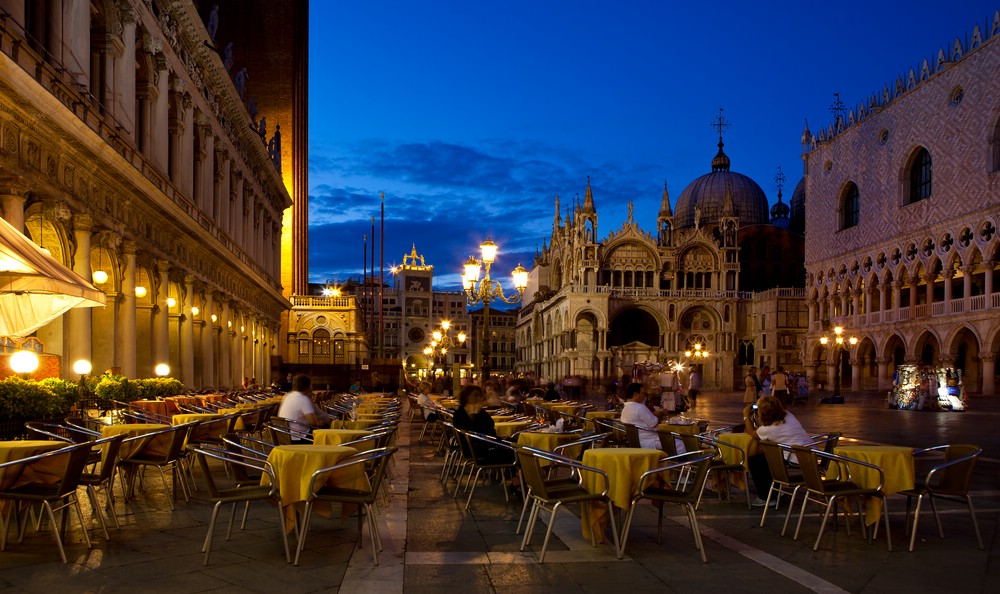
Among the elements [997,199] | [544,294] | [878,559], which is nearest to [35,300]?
[878,559]

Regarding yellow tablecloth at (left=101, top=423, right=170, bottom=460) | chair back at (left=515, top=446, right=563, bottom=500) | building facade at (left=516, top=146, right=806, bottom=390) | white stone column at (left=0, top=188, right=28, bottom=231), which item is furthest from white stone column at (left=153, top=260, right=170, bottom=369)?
building facade at (left=516, top=146, right=806, bottom=390)

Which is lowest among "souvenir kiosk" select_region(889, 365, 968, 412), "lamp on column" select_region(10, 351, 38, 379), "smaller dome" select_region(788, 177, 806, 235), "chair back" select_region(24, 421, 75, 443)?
"souvenir kiosk" select_region(889, 365, 968, 412)

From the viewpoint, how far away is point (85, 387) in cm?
1381

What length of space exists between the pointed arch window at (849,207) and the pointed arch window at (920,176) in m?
5.85

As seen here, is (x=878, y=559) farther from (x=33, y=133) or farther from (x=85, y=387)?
(x=33, y=133)

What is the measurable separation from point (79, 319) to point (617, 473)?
12865mm

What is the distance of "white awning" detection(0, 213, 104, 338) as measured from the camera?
7.98m

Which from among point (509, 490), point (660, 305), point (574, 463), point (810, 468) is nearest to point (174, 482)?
point (509, 490)

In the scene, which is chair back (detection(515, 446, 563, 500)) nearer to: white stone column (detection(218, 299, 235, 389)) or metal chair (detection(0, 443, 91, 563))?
metal chair (detection(0, 443, 91, 563))

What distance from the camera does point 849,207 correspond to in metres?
53.3

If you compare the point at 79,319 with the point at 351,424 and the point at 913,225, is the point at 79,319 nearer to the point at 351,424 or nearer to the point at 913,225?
the point at 351,424

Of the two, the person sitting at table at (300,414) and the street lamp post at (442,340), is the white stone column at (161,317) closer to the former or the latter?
the person sitting at table at (300,414)

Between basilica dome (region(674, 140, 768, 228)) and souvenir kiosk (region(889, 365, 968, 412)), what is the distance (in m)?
45.7

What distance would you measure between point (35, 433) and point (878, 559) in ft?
23.8
